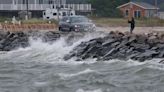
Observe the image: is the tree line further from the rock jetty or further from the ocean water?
the ocean water

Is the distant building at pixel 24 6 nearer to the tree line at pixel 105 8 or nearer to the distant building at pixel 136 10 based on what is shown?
the tree line at pixel 105 8

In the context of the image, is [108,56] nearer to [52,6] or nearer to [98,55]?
[98,55]

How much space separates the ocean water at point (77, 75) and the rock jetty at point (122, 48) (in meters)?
0.82

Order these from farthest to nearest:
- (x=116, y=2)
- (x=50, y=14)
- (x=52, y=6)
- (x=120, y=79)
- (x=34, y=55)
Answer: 1. (x=116, y=2)
2. (x=52, y=6)
3. (x=50, y=14)
4. (x=34, y=55)
5. (x=120, y=79)

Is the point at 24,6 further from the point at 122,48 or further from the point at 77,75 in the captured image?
the point at 77,75

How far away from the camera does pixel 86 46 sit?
3450 centimetres

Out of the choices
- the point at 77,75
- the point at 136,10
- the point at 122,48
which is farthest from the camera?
the point at 136,10

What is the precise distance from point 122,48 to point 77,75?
24.8ft

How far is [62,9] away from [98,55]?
42.5 meters

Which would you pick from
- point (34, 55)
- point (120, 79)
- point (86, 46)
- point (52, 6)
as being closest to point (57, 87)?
point (120, 79)

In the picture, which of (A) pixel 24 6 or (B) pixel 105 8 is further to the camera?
(B) pixel 105 8

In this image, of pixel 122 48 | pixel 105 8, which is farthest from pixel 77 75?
pixel 105 8

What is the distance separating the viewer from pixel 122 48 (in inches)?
1270

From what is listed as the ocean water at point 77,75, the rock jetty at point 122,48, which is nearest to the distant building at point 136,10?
the rock jetty at point 122,48
